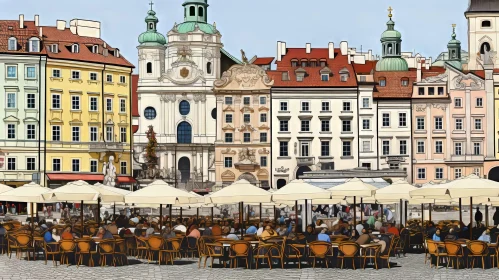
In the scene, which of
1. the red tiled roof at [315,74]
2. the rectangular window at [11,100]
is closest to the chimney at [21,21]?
the rectangular window at [11,100]

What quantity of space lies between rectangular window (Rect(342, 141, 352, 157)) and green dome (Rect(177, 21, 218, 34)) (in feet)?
83.1

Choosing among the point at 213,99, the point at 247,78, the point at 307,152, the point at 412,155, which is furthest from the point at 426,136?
the point at 213,99

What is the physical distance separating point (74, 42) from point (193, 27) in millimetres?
28978

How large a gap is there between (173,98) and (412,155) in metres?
25.5

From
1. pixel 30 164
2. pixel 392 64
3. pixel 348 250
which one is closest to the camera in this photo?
pixel 348 250

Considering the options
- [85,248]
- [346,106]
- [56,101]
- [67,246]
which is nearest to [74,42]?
[56,101]

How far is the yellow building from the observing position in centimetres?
8411

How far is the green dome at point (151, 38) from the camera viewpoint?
11469 cm

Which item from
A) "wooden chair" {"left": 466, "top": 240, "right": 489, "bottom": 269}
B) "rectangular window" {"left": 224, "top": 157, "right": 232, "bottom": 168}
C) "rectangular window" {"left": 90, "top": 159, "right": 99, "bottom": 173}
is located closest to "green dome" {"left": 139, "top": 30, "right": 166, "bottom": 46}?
"rectangular window" {"left": 224, "top": 157, "right": 232, "bottom": 168}

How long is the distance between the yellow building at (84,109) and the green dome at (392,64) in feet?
112

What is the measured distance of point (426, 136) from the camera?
9344cm

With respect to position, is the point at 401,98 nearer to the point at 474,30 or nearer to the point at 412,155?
the point at 412,155

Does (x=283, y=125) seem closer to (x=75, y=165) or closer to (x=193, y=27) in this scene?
(x=75, y=165)

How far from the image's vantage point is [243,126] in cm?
9625
